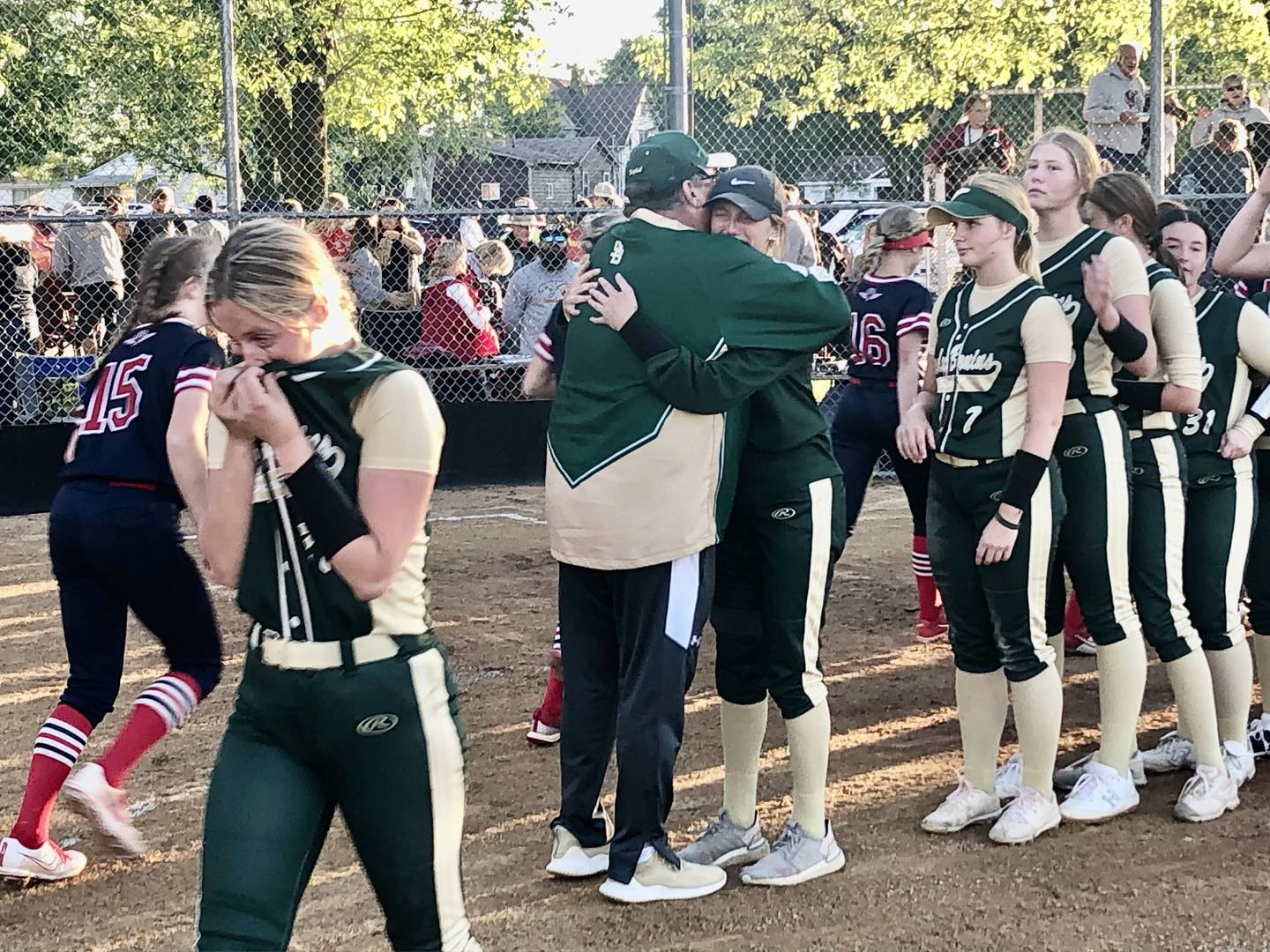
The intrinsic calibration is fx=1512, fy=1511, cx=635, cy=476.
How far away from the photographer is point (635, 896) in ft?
13.4

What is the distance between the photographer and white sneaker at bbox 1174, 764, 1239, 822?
4648 millimetres

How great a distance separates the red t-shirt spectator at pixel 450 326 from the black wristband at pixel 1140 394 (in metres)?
7.47

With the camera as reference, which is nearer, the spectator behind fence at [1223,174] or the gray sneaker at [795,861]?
the gray sneaker at [795,861]

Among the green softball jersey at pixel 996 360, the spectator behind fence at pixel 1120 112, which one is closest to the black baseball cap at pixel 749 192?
the green softball jersey at pixel 996 360

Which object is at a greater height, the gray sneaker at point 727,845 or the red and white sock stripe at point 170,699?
the red and white sock stripe at point 170,699

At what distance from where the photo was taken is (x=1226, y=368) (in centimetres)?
499

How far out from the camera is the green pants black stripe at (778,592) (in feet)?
13.7

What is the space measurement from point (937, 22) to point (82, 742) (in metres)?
18.9

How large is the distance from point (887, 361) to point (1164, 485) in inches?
74.9

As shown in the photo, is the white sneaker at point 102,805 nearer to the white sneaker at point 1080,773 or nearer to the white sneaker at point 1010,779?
the white sneaker at point 1010,779

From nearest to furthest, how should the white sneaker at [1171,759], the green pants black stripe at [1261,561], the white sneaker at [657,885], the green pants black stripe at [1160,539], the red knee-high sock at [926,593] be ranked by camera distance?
the white sneaker at [657,885] < the green pants black stripe at [1160,539] < the white sneaker at [1171,759] < the green pants black stripe at [1261,561] < the red knee-high sock at [926,593]

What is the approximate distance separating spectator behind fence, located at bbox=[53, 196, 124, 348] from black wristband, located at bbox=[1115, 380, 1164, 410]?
9039 mm

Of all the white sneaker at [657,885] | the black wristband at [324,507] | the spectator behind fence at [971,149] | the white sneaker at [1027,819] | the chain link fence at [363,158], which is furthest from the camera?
the spectator behind fence at [971,149]

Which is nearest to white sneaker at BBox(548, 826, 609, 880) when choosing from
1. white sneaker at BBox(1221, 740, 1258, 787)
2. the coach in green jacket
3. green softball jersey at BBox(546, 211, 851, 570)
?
the coach in green jacket
